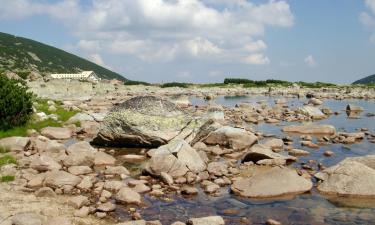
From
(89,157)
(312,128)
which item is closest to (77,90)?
(312,128)

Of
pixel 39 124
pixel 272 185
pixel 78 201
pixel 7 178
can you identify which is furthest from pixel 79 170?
pixel 39 124

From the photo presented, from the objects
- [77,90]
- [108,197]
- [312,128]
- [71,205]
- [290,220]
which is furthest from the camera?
[77,90]

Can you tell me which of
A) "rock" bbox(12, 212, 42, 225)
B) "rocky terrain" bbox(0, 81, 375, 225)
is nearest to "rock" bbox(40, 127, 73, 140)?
"rocky terrain" bbox(0, 81, 375, 225)

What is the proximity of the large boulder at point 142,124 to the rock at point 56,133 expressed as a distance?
8.23 feet

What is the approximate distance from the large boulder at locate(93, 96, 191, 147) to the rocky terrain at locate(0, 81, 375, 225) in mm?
45

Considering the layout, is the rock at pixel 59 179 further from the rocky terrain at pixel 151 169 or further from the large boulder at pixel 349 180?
the large boulder at pixel 349 180

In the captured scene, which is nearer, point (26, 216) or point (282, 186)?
point (26, 216)

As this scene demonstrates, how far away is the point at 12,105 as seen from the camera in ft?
69.6

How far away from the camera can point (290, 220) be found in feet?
36.1

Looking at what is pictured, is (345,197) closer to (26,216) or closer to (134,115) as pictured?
(26,216)

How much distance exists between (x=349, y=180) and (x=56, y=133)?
1470 cm

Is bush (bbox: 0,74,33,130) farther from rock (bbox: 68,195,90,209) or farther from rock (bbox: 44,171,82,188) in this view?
rock (bbox: 68,195,90,209)

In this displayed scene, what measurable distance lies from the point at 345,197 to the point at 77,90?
5240 centimetres

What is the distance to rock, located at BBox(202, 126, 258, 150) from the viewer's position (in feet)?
65.9
